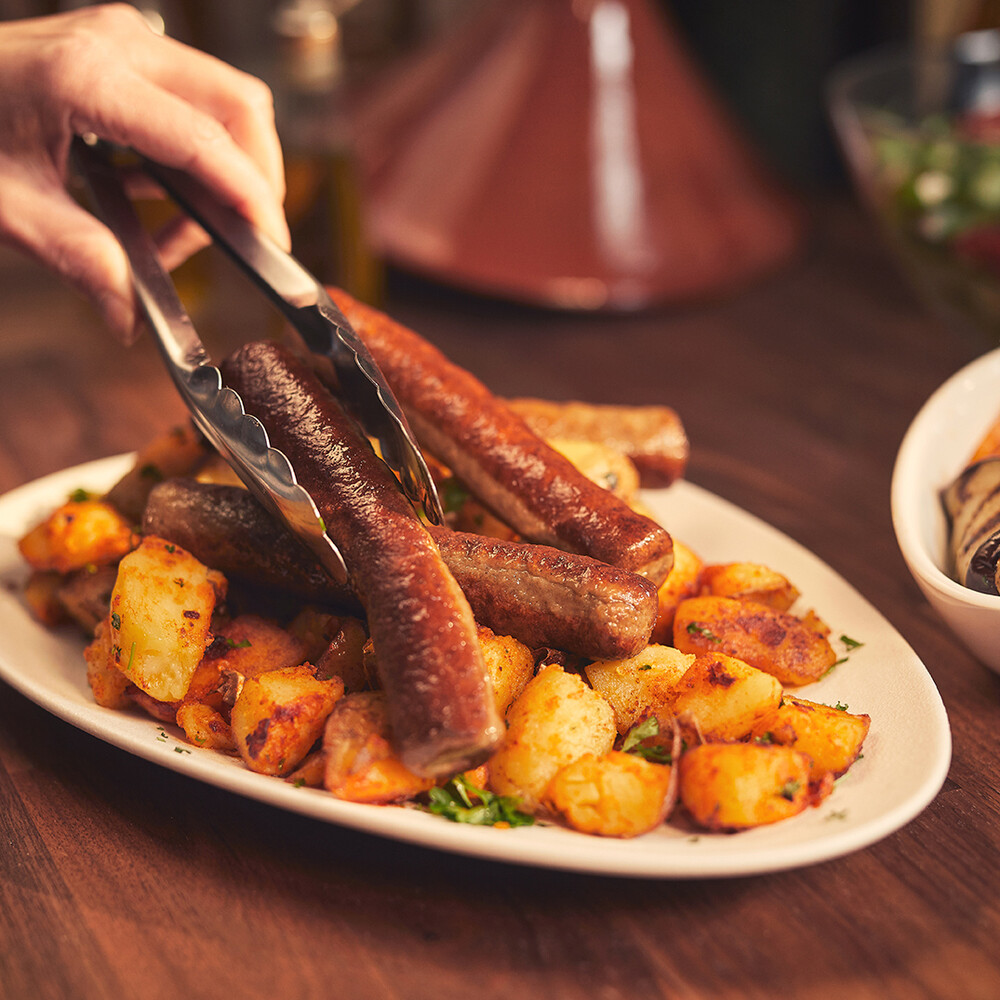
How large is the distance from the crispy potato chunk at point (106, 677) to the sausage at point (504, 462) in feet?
1.46

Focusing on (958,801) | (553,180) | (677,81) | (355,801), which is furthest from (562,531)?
(677,81)

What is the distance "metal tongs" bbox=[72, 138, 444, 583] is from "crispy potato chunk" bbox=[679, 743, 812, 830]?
0.39 m

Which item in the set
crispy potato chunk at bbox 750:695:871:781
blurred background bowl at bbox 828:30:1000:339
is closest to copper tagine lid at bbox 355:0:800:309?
blurred background bowl at bbox 828:30:1000:339

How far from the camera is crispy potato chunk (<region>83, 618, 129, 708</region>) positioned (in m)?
1.13

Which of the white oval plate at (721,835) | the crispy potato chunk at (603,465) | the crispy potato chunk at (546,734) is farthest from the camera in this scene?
the crispy potato chunk at (603,465)

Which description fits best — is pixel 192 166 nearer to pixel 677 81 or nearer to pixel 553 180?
pixel 553 180

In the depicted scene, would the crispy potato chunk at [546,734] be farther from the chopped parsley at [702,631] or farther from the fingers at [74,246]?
the fingers at [74,246]

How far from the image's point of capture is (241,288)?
2.86m

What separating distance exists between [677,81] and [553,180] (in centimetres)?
45

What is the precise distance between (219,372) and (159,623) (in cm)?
29

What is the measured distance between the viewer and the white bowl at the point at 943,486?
1.12m

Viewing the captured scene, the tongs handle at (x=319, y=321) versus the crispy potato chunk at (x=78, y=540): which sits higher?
the tongs handle at (x=319, y=321)

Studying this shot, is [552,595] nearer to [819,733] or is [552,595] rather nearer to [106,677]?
[819,733]

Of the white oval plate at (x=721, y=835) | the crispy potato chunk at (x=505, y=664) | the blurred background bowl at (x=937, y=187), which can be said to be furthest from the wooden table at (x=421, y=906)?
the blurred background bowl at (x=937, y=187)
